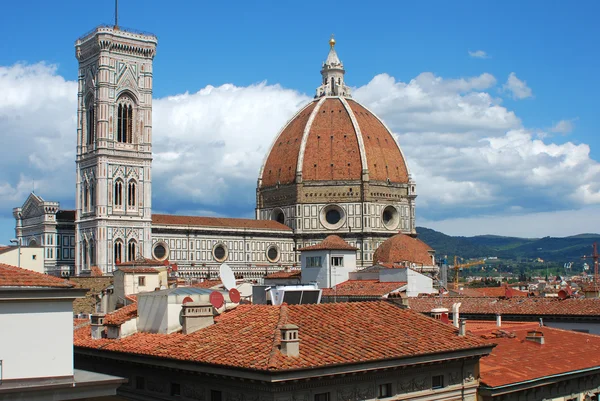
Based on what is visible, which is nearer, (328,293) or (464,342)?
(464,342)

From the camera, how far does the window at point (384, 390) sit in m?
17.5

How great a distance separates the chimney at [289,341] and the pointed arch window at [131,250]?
245ft

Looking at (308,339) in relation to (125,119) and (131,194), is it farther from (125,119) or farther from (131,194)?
(125,119)

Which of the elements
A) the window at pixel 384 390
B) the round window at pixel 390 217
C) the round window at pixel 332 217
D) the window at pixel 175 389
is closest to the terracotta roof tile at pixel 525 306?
the window at pixel 384 390

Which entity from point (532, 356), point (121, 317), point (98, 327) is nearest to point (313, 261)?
point (532, 356)

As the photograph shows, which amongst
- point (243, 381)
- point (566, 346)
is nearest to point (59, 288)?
point (243, 381)

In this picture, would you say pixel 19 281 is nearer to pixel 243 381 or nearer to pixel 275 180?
pixel 243 381

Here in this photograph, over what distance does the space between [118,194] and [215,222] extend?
1563cm

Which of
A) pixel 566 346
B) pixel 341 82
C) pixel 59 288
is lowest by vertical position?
pixel 566 346

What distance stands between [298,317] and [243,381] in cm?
327

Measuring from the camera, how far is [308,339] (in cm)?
1752

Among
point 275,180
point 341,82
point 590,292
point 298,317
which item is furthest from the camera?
point 341,82

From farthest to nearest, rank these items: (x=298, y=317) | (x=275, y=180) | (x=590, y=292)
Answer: (x=275, y=180) → (x=590, y=292) → (x=298, y=317)

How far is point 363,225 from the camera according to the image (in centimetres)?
10838
